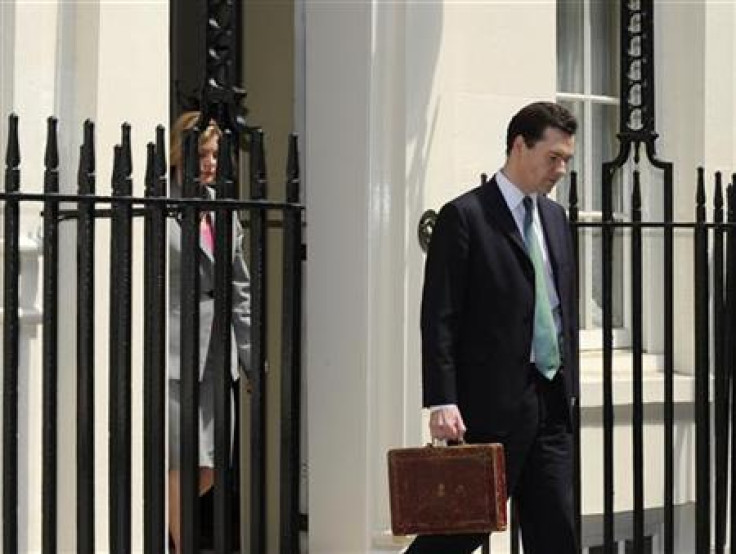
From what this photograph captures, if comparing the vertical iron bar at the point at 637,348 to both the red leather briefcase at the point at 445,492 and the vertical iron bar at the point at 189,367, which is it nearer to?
the red leather briefcase at the point at 445,492

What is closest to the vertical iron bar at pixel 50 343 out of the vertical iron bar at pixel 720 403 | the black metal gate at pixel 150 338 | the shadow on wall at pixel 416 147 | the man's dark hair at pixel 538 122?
the black metal gate at pixel 150 338

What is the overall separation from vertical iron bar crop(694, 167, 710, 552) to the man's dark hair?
122 cm

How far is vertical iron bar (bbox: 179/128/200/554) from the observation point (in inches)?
193

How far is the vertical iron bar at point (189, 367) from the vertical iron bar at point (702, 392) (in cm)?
221

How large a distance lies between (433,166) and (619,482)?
6.03ft

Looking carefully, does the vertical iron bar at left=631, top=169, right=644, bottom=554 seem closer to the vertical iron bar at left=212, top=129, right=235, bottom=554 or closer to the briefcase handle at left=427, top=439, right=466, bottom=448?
the briefcase handle at left=427, top=439, right=466, bottom=448

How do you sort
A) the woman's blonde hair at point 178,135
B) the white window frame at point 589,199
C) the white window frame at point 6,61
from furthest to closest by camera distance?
the white window frame at point 589,199, the woman's blonde hair at point 178,135, the white window frame at point 6,61

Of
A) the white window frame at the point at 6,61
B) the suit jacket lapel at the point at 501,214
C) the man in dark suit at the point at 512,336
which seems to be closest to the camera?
the man in dark suit at the point at 512,336

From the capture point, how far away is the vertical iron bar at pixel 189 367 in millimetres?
4906

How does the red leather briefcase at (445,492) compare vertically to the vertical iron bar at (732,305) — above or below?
below

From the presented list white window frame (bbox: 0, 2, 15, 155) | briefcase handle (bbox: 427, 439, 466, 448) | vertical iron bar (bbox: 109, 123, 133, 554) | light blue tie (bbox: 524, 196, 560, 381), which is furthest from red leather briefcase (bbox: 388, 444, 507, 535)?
white window frame (bbox: 0, 2, 15, 155)

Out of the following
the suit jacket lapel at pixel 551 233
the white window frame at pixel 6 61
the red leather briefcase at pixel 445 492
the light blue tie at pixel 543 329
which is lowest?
the red leather briefcase at pixel 445 492

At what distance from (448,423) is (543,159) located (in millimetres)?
903

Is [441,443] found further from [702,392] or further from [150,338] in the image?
[702,392]
